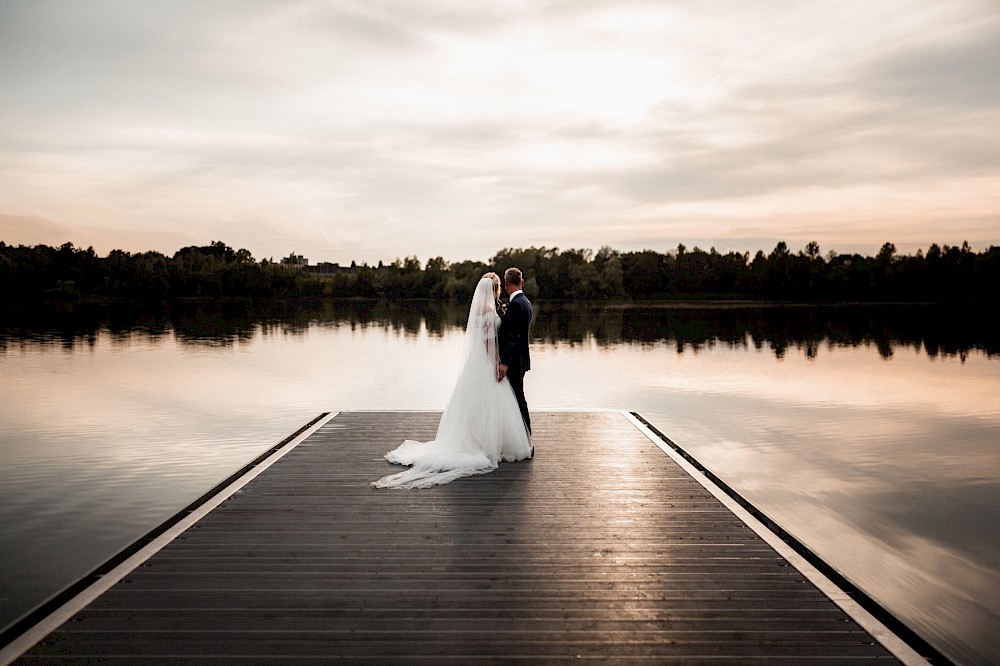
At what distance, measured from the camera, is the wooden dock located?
3.12 meters

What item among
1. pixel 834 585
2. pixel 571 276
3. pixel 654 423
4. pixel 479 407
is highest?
pixel 571 276

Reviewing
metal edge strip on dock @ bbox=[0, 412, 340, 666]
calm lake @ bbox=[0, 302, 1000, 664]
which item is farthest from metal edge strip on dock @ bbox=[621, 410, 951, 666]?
metal edge strip on dock @ bbox=[0, 412, 340, 666]

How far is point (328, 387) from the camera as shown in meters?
16.8

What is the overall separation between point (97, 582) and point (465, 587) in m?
2.20

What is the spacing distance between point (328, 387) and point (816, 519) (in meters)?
12.5

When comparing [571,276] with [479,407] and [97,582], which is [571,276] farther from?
[97,582]

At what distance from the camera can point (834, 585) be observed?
388cm

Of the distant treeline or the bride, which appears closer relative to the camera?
the bride

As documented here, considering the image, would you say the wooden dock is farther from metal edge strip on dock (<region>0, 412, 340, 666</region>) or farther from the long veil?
the long veil

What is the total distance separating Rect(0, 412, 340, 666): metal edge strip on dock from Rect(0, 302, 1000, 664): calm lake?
1.23 metres

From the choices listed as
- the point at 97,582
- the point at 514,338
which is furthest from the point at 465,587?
the point at 514,338

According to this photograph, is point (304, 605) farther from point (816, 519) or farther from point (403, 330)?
point (403, 330)

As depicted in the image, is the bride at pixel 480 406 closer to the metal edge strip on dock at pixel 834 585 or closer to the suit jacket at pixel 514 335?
the suit jacket at pixel 514 335

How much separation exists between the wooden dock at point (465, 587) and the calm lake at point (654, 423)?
3.38 feet
